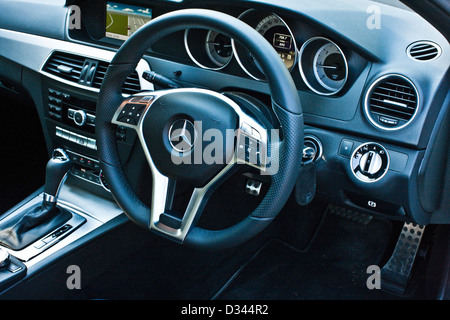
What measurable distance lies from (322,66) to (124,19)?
2.54 ft

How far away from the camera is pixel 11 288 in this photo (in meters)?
1.54

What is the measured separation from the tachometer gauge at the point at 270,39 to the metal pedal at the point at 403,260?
91 centimetres

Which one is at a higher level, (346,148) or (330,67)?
(330,67)

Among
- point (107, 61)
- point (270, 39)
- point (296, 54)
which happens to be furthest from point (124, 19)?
point (296, 54)

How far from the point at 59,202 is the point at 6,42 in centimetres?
73

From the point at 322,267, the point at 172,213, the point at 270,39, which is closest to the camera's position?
the point at 172,213

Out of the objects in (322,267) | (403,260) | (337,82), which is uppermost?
(337,82)

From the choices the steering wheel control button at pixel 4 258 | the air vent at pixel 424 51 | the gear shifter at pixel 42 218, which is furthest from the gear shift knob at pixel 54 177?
the air vent at pixel 424 51

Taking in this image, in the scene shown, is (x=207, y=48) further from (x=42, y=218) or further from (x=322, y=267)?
(x=322, y=267)

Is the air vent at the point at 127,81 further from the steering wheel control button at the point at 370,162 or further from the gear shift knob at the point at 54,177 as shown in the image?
the steering wheel control button at the point at 370,162

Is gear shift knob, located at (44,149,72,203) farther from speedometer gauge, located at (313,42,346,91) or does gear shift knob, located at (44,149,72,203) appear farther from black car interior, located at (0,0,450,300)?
speedometer gauge, located at (313,42,346,91)

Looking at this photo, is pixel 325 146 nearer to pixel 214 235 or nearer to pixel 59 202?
pixel 214 235

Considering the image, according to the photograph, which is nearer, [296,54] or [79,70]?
[296,54]

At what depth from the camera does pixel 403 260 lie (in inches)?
81.9
